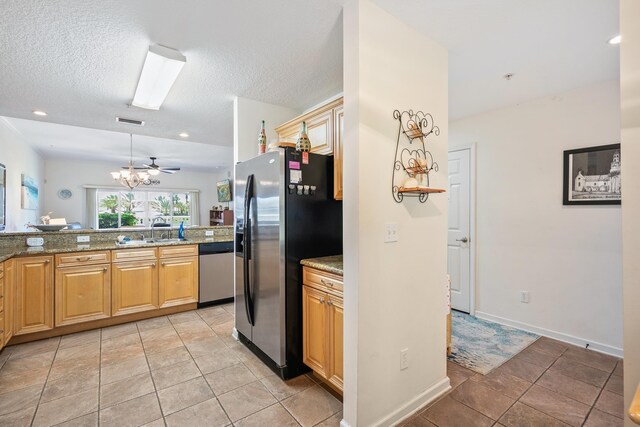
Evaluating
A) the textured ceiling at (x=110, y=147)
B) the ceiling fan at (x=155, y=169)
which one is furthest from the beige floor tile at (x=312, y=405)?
the ceiling fan at (x=155, y=169)

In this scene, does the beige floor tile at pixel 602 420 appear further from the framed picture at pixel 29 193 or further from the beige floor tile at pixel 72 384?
the framed picture at pixel 29 193

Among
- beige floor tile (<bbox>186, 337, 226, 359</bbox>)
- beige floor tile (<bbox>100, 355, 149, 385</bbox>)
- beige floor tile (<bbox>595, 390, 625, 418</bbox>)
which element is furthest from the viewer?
beige floor tile (<bbox>186, 337, 226, 359</bbox>)

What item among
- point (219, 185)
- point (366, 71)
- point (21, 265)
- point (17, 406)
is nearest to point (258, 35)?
point (366, 71)

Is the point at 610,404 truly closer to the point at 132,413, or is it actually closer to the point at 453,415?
the point at 453,415

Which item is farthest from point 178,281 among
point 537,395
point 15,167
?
point 537,395

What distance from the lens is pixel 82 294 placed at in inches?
125

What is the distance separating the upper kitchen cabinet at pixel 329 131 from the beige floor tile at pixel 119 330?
2740 mm

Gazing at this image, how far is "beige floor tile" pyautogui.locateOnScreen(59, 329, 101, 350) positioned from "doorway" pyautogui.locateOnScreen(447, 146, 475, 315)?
4035 millimetres

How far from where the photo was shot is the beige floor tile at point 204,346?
8.76 ft

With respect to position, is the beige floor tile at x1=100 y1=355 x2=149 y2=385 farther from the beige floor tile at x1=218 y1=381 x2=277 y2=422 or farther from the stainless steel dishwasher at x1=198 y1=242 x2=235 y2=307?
the stainless steel dishwasher at x1=198 y1=242 x2=235 y2=307

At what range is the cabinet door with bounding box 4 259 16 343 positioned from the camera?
263cm

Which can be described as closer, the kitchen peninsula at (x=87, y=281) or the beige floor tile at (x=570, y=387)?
the beige floor tile at (x=570, y=387)

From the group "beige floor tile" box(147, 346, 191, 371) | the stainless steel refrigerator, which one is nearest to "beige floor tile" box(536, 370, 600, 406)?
the stainless steel refrigerator

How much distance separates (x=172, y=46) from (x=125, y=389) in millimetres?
2467
